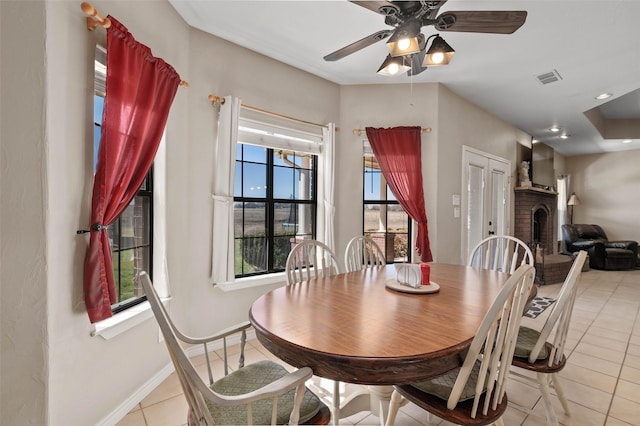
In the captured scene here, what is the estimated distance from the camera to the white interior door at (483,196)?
156 inches

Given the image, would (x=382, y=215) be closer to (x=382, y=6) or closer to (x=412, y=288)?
(x=412, y=288)

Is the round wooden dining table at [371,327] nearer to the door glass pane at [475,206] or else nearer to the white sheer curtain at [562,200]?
the door glass pane at [475,206]

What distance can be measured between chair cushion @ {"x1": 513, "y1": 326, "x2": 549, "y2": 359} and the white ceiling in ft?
7.44

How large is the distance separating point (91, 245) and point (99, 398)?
2.79 ft

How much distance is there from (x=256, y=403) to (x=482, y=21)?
219 cm

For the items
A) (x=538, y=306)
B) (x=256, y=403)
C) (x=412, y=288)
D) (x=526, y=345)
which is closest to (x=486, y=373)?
(x=412, y=288)

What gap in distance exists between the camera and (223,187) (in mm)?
2586

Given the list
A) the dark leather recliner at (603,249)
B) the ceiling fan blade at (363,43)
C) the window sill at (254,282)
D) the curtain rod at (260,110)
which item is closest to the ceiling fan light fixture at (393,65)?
the ceiling fan blade at (363,43)

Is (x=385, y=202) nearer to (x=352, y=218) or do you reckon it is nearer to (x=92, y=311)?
(x=352, y=218)

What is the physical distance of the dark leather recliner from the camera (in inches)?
239

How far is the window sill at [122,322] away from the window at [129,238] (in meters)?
0.07

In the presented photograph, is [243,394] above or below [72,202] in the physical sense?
below

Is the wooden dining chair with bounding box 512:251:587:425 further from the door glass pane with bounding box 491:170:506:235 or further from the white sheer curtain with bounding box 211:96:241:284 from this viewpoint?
the door glass pane with bounding box 491:170:506:235

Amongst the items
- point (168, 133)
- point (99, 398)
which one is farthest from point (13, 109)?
point (99, 398)
